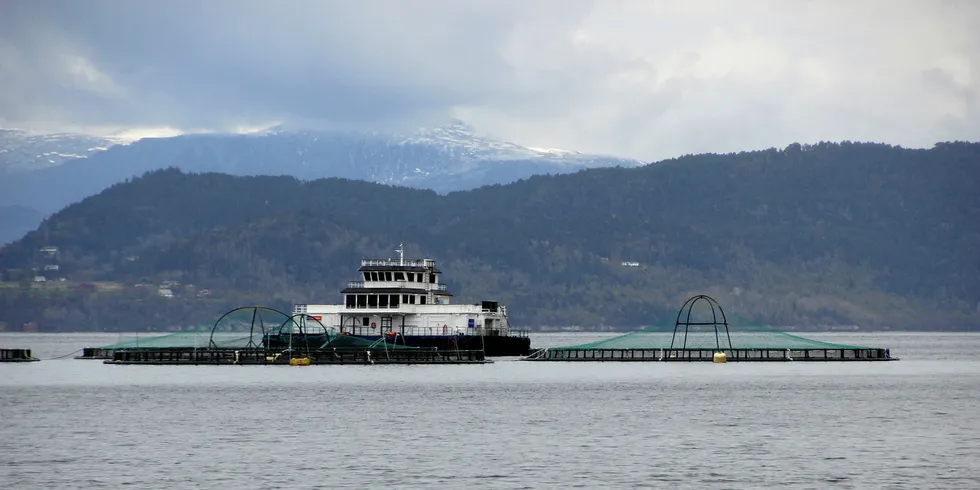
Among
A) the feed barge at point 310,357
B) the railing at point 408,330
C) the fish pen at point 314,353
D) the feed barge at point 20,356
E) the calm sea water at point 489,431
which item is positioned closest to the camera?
the calm sea water at point 489,431

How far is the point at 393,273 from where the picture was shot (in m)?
146

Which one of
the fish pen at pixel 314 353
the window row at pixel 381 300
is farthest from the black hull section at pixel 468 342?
the window row at pixel 381 300

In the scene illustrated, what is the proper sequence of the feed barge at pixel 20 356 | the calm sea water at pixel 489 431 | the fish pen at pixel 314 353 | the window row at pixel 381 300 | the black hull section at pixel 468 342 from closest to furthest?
the calm sea water at pixel 489 431 < the fish pen at pixel 314 353 < the window row at pixel 381 300 < the black hull section at pixel 468 342 < the feed barge at pixel 20 356

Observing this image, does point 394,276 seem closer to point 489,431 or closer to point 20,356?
point 20,356

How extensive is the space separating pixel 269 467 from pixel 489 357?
9498 cm

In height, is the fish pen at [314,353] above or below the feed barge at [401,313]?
below

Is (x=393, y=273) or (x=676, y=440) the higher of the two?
(x=393, y=273)

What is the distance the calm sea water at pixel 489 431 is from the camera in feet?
198

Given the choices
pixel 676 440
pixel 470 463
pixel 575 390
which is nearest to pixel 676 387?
pixel 575 390

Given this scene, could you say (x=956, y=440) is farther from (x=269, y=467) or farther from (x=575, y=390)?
(x=575, y=390)

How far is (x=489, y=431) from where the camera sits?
7806 cm

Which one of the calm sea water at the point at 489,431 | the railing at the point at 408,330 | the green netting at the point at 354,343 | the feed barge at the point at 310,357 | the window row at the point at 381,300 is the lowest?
the calm sea water at the point at 489,431

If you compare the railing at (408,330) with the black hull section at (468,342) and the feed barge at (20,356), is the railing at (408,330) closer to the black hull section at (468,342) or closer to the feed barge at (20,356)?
the black hull section at (468,342)

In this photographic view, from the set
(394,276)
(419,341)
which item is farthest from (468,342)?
(394,276)
